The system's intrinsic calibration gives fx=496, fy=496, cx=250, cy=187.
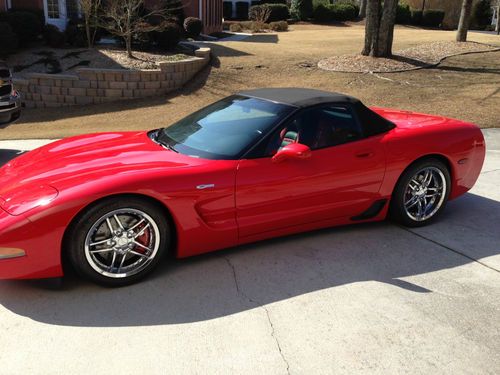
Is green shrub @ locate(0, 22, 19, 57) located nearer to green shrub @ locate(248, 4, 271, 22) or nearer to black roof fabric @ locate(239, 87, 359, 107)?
black roof fabric @ locate(239, 87, 359, 107)

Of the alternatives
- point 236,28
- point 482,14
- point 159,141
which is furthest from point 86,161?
point 482,14

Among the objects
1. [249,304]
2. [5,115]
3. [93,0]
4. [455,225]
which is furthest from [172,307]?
[93,0]

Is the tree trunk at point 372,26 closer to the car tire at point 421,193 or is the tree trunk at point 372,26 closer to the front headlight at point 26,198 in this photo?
the car tire at point 421,193

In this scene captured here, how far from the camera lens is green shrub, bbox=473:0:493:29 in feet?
138

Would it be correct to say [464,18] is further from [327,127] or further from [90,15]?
[327,127]

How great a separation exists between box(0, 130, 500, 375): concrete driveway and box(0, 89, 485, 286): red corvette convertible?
0.72 feet

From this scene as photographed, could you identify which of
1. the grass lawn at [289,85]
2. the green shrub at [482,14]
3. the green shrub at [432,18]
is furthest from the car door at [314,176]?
the green shrub at [482,14]

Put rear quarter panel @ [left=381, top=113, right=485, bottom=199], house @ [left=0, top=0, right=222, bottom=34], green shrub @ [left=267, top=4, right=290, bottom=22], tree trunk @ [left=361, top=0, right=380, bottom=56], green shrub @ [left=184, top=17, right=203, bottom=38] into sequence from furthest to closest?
1. green shrub @ [left=267, top=4, right=290, bottom=22]
2. green shrub @ [left=184, top=17, right=203, bottom=38]
3. house @ [left=0, top=0, right=222, bottom=34]
4. tree trunk @ [left=361, top=0, right=380, bottom=56]
5. rear quarter panel @ [left=381, top=113, right=485, bottom=199]

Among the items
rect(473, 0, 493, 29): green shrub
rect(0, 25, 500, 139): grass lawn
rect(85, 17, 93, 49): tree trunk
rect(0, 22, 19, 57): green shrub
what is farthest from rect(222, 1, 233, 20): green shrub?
rect(0, 22, 19, 57): green shrub

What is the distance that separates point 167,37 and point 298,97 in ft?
38.7

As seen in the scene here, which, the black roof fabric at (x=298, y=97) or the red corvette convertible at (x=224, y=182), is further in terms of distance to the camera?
→ the black roof fabric at (x=298, y=97)

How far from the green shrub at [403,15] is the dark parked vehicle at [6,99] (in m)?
34.8

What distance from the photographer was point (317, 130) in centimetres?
414

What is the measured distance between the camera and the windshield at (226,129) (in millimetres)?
3871
